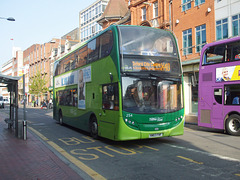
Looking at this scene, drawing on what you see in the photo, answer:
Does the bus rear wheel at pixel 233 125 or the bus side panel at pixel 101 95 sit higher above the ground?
the bus side panel at pixel 101 95

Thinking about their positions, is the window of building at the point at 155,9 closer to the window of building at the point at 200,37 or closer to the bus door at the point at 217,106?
the window of building at the point at 200,37

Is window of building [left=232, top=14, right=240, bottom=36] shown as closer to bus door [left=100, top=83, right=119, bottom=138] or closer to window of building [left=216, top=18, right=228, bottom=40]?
window of building [left=216, top=18, right=228, bottom=40]

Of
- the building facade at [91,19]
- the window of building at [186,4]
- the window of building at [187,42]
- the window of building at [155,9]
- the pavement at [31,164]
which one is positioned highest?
the building facade at [91,19]

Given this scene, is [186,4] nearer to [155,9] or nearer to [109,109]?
[155,9]

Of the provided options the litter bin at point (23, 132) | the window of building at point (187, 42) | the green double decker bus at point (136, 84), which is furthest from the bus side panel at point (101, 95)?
the window of building at point (187, 42)

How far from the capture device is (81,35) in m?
52.2

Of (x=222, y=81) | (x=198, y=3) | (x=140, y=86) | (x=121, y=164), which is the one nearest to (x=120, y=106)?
(x=140, y=86)

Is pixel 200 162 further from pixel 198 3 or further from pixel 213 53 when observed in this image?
pixel 198 3

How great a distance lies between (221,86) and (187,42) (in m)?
11.4

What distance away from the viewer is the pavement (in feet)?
Result: 18.0

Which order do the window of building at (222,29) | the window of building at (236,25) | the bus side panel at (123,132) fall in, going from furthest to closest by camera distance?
the window of building at (222,29)
the window of building at (236,25)
the bus side panel at (123,132)

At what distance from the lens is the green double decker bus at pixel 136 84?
8266 millimetres

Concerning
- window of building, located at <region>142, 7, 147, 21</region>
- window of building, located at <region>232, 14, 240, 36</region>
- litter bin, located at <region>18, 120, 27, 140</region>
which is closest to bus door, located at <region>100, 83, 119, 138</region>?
litter bin, located at <region>18, 120, 27, 140</region>

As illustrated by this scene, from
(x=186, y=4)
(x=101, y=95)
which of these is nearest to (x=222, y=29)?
(x=186, y=4)
